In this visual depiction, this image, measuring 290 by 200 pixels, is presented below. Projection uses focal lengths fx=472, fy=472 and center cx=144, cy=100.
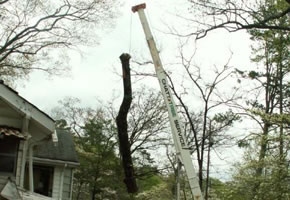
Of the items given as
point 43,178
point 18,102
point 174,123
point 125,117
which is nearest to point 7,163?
point 18,102

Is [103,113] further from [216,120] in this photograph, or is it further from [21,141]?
[21,141]

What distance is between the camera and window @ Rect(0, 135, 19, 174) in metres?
10.9

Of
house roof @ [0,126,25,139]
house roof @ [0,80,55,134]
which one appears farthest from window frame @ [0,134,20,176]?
house roof @ [0,80,55,134]

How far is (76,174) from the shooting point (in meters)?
35.1

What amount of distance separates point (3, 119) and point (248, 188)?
11114mm

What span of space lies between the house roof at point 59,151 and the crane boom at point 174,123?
8.94 m

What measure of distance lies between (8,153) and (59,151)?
9.43 meters

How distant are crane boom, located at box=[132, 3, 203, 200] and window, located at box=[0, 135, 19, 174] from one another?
364 cm

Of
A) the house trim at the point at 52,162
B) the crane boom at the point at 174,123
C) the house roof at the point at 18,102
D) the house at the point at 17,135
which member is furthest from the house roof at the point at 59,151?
the crane boom at the point at 174,123

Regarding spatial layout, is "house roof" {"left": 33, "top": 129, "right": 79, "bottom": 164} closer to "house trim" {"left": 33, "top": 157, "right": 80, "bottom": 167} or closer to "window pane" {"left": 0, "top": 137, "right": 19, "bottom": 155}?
"house trim" {"left": 33, "top": 157, "right": 80, "bottom": 167}

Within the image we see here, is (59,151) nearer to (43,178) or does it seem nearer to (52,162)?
(52,162)

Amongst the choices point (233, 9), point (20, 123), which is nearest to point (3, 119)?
point (20, 123)

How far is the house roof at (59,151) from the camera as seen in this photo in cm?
1933

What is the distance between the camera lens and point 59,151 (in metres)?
20.3
